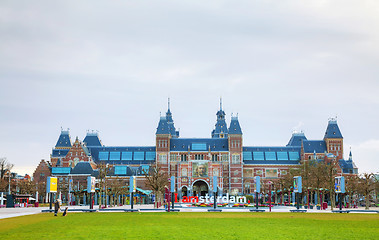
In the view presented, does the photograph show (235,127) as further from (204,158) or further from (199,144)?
(204,158)

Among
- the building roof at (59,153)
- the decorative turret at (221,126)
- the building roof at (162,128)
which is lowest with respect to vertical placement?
the building roof at (59,153)

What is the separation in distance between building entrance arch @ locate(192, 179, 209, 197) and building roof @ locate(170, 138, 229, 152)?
8.67m

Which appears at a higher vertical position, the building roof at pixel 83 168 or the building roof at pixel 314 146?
the building roof at pixel 314 146

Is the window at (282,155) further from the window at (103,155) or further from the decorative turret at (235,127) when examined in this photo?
the window at (103,155)

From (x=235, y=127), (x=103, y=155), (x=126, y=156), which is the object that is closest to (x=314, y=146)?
(x=235, y=127)

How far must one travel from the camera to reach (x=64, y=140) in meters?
123

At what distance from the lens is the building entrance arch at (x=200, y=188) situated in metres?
114

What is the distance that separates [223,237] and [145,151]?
101729 millimetres

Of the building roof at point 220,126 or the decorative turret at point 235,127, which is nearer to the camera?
the decorative turret at point 235,127

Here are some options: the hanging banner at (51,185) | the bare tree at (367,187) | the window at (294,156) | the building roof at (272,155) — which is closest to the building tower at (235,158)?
the building roof at (272,155)

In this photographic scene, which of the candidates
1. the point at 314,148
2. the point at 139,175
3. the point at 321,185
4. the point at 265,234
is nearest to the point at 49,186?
the point at 265,234

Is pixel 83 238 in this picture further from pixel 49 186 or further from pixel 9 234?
pixel 49 186

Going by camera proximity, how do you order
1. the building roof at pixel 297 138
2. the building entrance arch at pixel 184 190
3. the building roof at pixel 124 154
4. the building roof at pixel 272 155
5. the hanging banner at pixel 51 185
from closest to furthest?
the hanging banner at pixel 51 185 < the building entrance arch at pixel 184 190 < the building roof at pixel 124 154 < the building roof at pixel 272 155 < the building roof at pixel 297 138

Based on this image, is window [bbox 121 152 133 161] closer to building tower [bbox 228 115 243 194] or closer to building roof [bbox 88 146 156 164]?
building roof [bbox 88 146 156 164]
